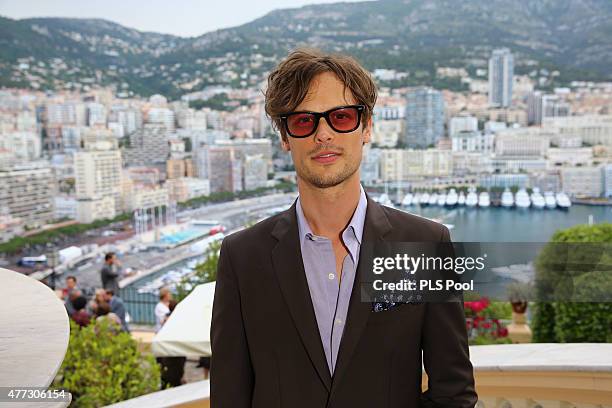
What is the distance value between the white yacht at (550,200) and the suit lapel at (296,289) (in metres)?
16.1

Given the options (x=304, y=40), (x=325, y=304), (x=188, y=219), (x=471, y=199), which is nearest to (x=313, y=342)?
(x=325, y=304)

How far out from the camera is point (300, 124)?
0.82 meters

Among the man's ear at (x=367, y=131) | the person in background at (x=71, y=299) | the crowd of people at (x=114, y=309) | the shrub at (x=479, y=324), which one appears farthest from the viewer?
the person in background at (x=71, y=299)

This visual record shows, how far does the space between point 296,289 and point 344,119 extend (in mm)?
246

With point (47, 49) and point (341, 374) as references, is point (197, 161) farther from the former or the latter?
point (341, 374)

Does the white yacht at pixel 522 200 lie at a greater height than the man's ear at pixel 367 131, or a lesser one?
lesser

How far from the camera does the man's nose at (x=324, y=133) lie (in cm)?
80

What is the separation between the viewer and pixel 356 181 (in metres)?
0.84

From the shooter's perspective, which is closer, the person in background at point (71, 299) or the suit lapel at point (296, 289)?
the suit lapel at point (296, 289)

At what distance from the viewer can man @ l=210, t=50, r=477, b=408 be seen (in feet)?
2.61

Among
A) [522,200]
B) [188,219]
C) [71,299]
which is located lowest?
[188,219]

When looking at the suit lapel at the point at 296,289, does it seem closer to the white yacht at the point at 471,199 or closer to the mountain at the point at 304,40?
the white yacht at the point at 471,199

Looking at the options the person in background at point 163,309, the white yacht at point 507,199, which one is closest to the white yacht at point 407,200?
the white yacht at point 507,199

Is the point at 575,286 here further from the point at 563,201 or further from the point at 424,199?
the point at 563,201
